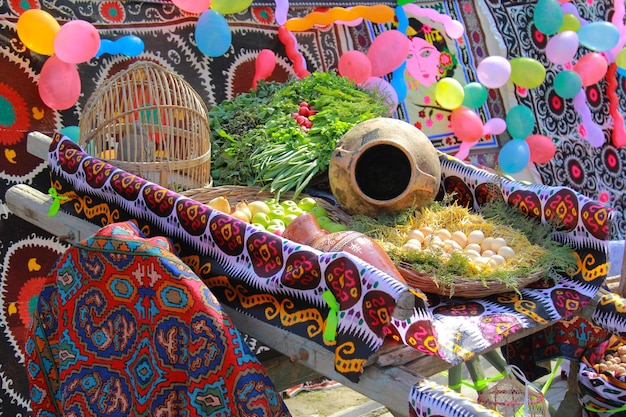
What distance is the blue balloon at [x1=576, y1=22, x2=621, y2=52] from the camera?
5.22 m

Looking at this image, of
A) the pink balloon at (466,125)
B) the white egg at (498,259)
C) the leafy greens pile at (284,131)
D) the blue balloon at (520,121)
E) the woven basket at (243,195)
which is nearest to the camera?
the white egg at (498,259)

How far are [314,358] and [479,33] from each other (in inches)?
154

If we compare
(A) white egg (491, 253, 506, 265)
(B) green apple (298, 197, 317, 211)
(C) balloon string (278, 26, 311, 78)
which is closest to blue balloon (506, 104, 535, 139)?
(C) balloon string (278, 26, 311, 78)

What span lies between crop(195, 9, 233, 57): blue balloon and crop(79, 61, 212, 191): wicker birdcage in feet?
2.57

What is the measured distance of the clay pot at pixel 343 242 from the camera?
2162mm

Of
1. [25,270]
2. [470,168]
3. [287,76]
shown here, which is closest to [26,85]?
[25,270]

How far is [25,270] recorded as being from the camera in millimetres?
3469

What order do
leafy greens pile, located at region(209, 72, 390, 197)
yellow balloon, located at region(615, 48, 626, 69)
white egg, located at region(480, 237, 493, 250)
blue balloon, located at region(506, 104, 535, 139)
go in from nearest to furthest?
1. white egg, located at region(480, 237, 493, 250)
2. leafy greens pile, located at region(209, 72, 390, 197)
3. blue balloon, located at region(506, 104, 535, 139)
4. yellow balloon, located at region(615, 48, 626, 69)

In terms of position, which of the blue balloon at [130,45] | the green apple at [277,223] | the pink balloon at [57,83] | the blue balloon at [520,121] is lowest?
the blue balloon at [520,121]

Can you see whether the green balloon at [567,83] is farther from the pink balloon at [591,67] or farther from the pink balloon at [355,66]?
the pink balloon at [355,66]

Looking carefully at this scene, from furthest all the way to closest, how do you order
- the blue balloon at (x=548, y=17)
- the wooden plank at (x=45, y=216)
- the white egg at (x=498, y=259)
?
the blue balloon at (x=548, y=17) < the wooden plank at (x=45, y=216) < the white egg at (x=498, y=259)

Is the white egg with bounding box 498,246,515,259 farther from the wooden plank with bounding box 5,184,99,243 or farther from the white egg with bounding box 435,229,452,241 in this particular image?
the wooden plank with bounding box 5,184,99,243

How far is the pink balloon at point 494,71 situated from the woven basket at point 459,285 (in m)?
2.78

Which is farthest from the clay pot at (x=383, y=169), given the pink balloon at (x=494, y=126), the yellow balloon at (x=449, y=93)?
the pink balloon at (x=494, y=126)
